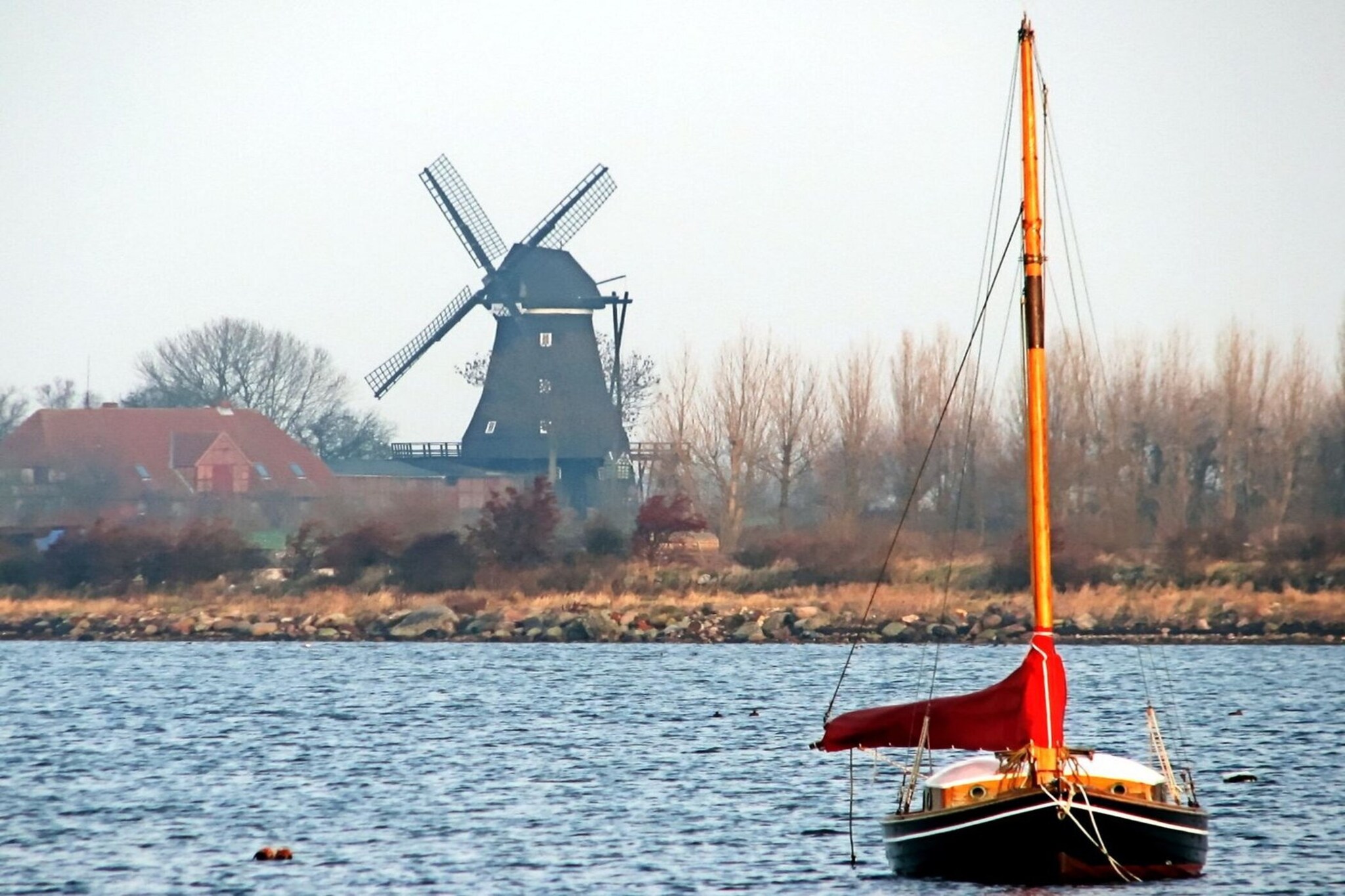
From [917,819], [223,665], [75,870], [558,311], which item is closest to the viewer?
[917,819]

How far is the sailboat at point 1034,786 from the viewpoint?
60.4 ft

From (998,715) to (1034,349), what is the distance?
11.6 feet

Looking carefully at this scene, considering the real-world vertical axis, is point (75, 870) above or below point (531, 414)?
below

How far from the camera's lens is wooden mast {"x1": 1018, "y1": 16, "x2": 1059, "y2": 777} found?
18.6 m

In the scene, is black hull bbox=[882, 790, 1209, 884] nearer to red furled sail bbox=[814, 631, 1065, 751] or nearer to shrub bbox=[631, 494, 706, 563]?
red furled sail bbox=[814, 631, 1065, 751]

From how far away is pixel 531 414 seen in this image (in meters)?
82.5

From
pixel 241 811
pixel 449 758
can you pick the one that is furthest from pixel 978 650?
pixel 241 811

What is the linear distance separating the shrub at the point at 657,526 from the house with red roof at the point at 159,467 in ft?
89.1

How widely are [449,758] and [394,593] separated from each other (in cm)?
3363

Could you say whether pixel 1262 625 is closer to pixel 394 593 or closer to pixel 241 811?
pixel 394 593

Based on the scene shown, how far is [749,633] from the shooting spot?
5766 cm

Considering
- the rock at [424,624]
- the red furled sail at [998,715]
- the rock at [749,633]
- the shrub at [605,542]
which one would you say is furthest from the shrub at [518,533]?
the red furled sail at [998,715]

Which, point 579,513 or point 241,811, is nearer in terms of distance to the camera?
point 241,811

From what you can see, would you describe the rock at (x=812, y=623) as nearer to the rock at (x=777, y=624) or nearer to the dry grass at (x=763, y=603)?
the rock at (x=777, y=624)
